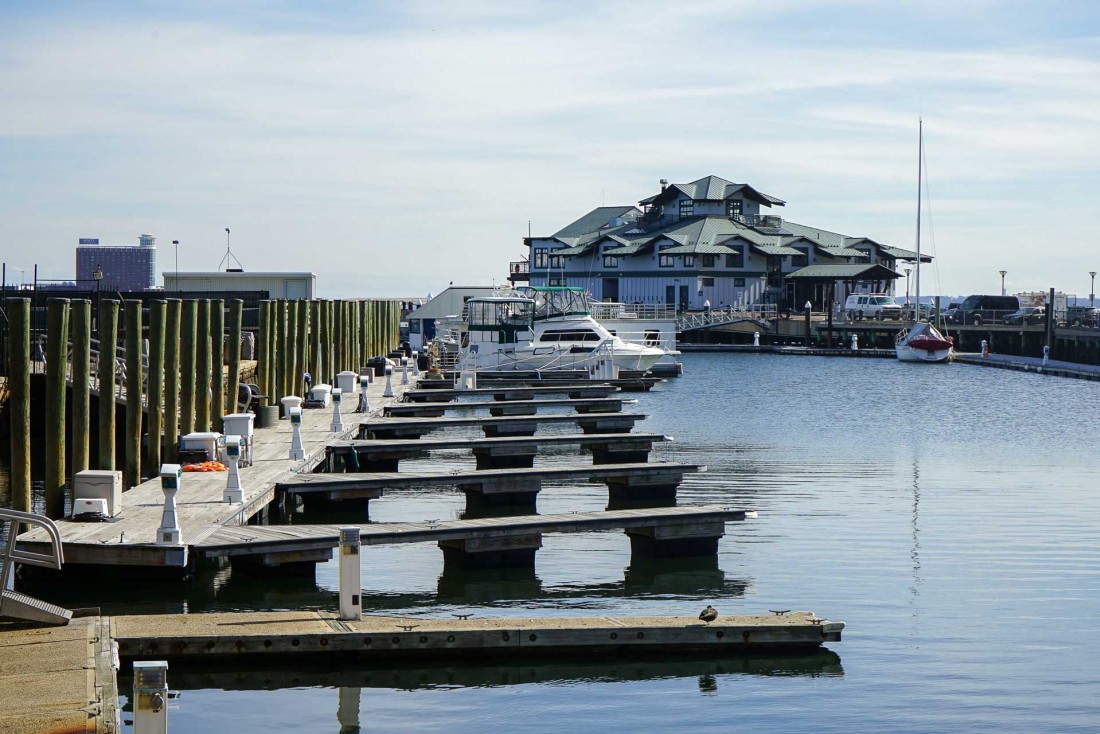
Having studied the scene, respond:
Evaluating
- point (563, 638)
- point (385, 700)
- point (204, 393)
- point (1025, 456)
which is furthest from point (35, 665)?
point (1025, 456)

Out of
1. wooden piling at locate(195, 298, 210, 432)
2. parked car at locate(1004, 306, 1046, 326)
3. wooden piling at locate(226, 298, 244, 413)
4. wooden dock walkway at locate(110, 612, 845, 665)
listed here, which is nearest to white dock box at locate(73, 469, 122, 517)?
wooden dock walkway at locate(110, 612, 845, 665)

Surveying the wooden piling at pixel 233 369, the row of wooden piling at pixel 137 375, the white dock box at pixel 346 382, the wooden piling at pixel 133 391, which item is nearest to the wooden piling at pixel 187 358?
the row of wooden piling at pixel 137 375

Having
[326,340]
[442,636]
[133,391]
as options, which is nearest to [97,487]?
[133,391]

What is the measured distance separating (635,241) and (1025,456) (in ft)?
258

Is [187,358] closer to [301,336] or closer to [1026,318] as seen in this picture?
[301,336]

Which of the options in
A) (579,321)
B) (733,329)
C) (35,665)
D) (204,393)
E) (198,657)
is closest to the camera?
(35,665)

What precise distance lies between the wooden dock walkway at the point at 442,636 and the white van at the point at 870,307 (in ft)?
277

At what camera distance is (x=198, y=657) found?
42.9ft

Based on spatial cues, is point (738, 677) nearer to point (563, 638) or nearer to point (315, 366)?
point (563, 638)

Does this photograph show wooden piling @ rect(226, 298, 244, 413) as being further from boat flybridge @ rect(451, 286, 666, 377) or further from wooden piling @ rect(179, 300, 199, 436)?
boat flybridge @ rect(451, 286, 666, 377)

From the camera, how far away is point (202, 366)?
2538cm

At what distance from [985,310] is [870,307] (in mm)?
8168

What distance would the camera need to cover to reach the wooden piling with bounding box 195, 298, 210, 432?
25047mm

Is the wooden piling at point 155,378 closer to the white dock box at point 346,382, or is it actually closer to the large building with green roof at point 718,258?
the white dock box at point 346,382
